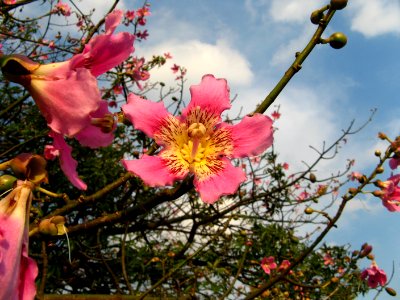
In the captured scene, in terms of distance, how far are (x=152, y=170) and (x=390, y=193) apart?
5.09ft

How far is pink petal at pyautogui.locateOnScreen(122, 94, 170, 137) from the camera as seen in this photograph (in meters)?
1.15

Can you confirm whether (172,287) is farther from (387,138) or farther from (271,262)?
(387,138)

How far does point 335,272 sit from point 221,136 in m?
4.54

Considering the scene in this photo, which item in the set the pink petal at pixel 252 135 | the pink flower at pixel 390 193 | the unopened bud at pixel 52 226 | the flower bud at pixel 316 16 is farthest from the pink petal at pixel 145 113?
the pink flower at pixel 390 193

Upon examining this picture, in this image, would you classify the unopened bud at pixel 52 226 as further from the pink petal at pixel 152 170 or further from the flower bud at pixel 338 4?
the flower bud at pixel 338 4

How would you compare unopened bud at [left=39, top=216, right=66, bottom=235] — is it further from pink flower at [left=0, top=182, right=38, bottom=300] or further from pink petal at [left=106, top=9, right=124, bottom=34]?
pink petal at [left=106, top=9, right=124, bottom=34]

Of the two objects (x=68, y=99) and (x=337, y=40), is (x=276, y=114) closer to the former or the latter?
(x=337, y=40)

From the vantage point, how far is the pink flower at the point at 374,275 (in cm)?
319

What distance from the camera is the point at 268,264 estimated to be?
4.64 meters

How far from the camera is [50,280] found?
4875 millimetres

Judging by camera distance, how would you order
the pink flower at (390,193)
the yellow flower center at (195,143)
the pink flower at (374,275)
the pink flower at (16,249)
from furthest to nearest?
1. the pink flower at (374,275)
2. the pink flower at (390,193)
3. the yellow flower center at (195,143)
4. the pink flower at (16,249)

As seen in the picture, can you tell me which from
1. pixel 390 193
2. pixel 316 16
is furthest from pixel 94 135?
pixel 390 193

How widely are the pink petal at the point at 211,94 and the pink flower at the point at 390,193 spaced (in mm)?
1316

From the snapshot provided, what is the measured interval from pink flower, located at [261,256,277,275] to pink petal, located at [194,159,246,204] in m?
3.66
